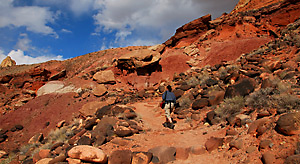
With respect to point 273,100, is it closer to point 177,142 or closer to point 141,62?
point 177,142

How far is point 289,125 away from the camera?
9.41 feet

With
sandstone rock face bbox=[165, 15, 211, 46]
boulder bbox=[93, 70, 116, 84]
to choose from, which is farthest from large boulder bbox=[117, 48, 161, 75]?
sandstone rock face bbox=[165, 15, 211, 46]

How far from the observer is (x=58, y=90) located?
617 inches

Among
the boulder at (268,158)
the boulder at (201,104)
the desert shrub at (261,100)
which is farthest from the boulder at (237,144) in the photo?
the boulder at (201,104)

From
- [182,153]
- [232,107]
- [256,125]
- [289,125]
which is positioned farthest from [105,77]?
[289,125]

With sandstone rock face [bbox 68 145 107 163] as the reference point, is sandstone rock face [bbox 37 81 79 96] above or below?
above

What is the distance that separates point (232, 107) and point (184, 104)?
3177 millimetres

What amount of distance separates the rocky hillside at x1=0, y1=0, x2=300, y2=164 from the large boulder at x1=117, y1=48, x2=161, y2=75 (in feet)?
0.37

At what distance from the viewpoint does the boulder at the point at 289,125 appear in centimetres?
279

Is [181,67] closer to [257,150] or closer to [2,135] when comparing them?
[257,150]

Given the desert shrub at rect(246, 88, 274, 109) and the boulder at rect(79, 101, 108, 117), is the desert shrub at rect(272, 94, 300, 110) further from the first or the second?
the boulder at rect(79, 101, 108, 117)

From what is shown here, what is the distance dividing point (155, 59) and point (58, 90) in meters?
10.4

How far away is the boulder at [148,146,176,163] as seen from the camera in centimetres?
387

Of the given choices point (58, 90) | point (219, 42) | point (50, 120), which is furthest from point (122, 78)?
point (219, 42)
